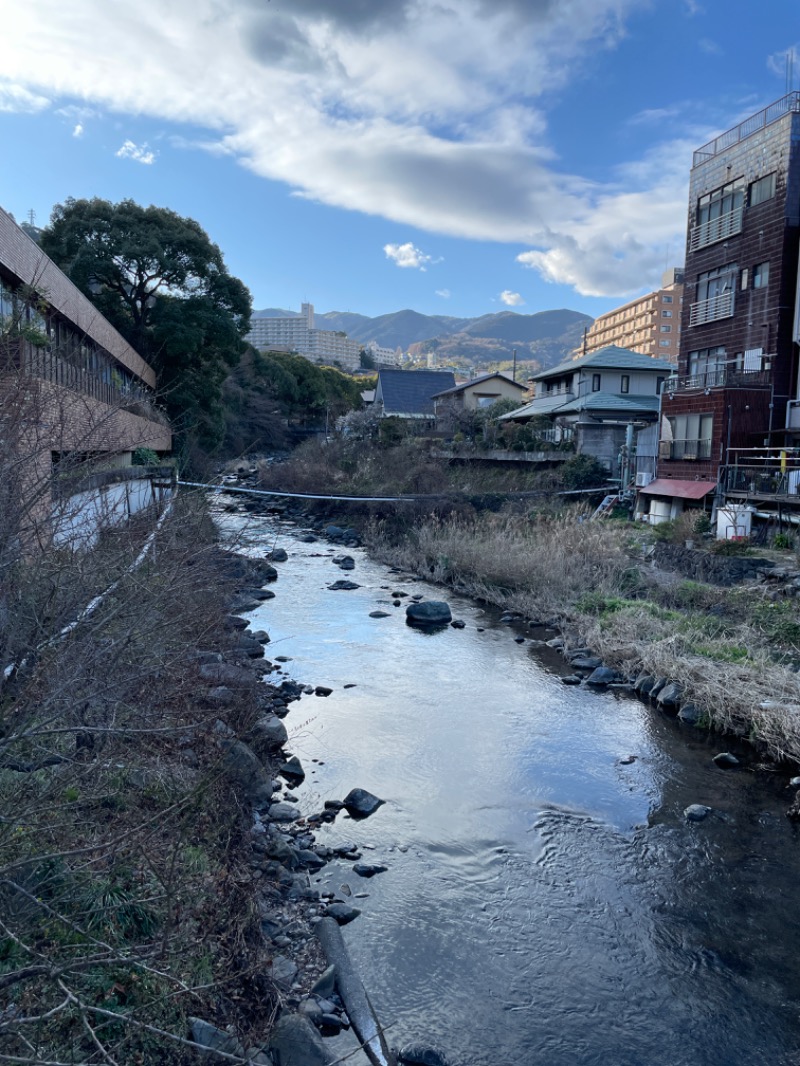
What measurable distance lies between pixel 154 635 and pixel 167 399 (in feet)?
57.5

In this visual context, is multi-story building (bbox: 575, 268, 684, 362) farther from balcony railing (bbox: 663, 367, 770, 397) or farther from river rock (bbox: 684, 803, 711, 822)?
river rock (bbox: 684, 803, 711, 822)

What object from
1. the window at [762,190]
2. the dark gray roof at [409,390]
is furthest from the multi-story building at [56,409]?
the dark gray roof at [409,390]

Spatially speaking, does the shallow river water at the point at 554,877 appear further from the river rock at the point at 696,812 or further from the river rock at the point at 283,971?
the river rock at the point at 283,971

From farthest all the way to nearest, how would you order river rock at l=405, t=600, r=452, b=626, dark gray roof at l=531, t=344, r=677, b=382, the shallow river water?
dark gray roof at l=531, t=344, r=677, b=382
river rock at l=405, t=600, r=452, b=626
the shallow river water

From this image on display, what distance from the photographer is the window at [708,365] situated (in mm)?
19234

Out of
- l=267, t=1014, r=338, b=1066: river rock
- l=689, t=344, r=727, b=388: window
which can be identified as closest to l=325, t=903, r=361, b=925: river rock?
l=267, t=1014, r=338, b=1066: river rock

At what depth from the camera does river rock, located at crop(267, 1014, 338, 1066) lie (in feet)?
11.3

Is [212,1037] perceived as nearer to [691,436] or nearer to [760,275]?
[691,436]

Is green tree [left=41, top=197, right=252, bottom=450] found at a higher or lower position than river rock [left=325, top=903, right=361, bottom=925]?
higher

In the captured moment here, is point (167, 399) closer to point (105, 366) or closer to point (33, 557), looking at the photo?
point (105, 366)

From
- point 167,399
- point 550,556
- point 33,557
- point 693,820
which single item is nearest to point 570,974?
point 693,820

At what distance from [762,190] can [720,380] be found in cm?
482

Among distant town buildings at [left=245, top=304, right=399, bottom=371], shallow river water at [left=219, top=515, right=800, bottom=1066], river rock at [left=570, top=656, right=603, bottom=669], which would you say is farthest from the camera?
distant town buildings at [left=245, top=304, right=399, bottom=371]

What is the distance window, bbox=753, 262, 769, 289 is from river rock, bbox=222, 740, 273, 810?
58.6 ft
